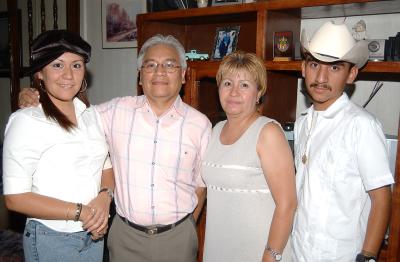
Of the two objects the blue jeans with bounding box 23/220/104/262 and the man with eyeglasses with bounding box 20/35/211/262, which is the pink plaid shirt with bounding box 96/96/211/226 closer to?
the man with eyeglasses with bounding box 20/35/211/262

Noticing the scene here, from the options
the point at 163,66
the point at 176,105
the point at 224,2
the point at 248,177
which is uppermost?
the point at 224,2

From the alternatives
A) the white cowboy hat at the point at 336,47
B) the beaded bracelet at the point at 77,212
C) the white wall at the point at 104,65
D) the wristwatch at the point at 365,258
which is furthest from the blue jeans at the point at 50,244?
the white wall at the point at 104,65

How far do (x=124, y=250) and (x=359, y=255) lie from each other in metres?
1.06

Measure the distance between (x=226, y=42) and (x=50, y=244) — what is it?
61.4 inches

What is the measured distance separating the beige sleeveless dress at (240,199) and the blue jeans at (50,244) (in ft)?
1.98

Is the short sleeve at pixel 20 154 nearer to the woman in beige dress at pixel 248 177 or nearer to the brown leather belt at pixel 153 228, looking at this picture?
the brown leather belt at pixel 153 228

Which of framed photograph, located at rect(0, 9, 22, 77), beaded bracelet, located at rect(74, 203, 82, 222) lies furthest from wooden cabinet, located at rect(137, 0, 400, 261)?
framed photograph, located at rect(0, 9, 22, 77)

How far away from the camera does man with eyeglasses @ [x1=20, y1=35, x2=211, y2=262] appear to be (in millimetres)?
1808

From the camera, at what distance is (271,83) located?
2.09 m

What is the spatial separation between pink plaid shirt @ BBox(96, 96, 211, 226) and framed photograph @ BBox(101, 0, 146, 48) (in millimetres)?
1371

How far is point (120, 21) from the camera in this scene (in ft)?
10.3

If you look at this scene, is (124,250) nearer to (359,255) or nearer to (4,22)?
(359,255)

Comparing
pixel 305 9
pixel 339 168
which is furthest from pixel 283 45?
pixel 339 168

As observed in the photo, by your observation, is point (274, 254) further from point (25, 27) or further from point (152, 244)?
point (25, 27)
